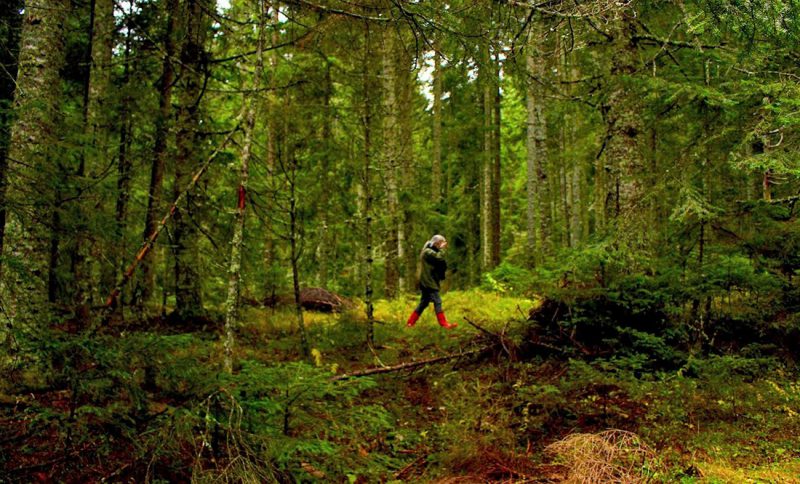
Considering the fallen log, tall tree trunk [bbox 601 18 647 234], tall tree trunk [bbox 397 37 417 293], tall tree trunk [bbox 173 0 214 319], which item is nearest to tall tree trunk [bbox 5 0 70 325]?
tall tree trunk [bbox 173 0 214 319]

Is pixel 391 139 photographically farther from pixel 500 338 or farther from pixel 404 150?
pixel 500 338

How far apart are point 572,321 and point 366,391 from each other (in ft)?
11.1

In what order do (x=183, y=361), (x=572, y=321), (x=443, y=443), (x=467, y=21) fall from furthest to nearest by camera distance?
1. (x=572, y=321)
2. (x=467, y=21)
3. (x=443, y=443)
4. (x=183, y=361)

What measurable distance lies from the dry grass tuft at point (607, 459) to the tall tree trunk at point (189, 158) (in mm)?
6422

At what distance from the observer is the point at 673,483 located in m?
4.21

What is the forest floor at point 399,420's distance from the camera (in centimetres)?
370

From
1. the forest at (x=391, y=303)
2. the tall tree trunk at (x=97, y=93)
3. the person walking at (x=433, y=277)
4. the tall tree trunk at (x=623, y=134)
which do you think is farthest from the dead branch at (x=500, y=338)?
the tall tree trunk at (x=97, y=93)

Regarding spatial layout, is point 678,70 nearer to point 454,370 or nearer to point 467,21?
point 467,21

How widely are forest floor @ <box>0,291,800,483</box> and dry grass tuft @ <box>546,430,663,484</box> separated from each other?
2cm

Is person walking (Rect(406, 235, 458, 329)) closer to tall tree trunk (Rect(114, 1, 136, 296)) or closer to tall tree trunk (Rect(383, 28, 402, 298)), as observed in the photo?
tall tree trunk (Rect(383, 28, 402, 298))

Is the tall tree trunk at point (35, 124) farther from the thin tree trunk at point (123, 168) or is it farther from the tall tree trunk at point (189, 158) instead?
the tall tree trunk at point (189, 158)

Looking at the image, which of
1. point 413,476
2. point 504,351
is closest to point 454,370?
point 504,351

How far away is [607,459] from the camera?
14.8 feet

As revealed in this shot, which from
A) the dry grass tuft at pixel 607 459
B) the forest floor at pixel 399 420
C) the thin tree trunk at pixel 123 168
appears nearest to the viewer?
the forest floor at pixel 399 420
